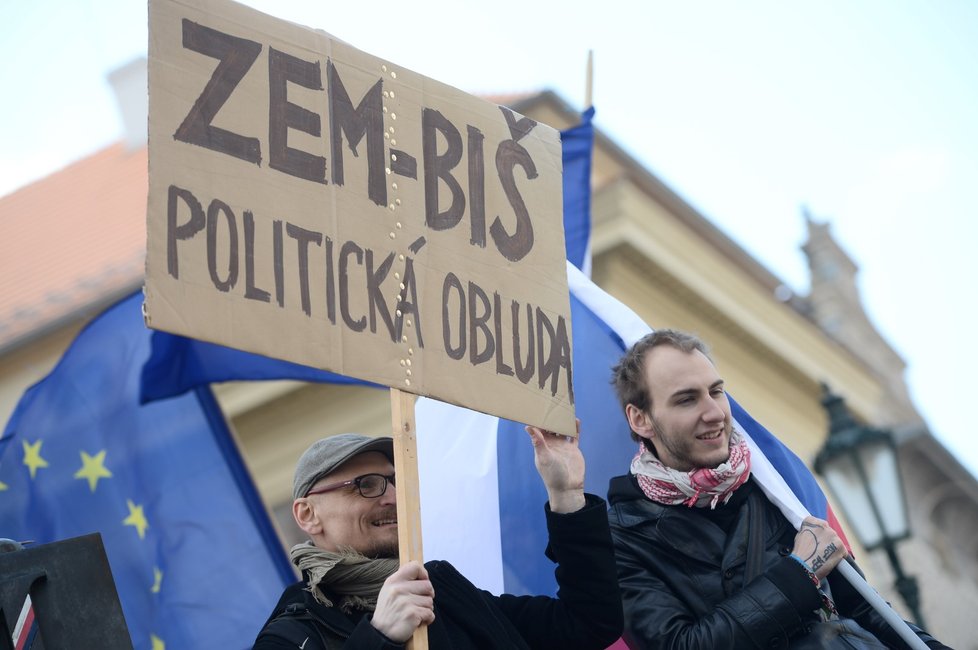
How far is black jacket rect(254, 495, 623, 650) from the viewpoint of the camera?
3980mm

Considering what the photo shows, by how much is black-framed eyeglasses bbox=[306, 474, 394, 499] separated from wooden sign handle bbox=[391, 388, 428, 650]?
375 mm

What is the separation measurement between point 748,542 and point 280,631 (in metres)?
1.31

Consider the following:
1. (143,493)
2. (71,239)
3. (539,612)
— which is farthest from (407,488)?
(71,239)

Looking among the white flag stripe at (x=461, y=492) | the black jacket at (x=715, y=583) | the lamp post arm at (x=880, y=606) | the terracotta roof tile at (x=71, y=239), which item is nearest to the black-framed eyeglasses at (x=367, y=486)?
the black jacket at (x=715, y=583)

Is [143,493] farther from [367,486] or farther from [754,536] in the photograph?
[754,536]

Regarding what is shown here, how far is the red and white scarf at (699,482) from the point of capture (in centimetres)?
445

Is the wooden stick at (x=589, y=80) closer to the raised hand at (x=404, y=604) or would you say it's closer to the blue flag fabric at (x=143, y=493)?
the blue flag fabric at (x=143, y=493)

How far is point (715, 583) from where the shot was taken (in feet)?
14.1

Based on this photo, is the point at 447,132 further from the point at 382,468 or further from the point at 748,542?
the point at 748,542

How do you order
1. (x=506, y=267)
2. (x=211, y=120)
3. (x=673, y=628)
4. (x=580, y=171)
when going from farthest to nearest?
(x=580, y=171) → (x=506, y=267) → (x=673, y=628) → (x=211, y=120)

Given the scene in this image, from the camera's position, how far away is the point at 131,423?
8.09m

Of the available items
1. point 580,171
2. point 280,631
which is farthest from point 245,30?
point 580,171

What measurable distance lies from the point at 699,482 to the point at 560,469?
438 mm

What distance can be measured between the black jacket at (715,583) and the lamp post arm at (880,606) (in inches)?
3.6
